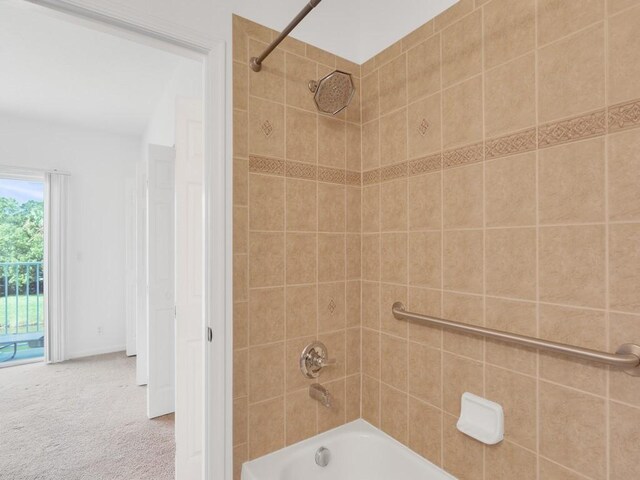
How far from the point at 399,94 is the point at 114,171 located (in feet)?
13.6

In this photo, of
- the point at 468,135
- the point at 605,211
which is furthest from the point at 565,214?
the point at 468,135

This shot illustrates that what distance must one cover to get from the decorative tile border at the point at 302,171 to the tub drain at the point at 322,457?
4.00 feet

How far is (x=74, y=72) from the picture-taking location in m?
2.83

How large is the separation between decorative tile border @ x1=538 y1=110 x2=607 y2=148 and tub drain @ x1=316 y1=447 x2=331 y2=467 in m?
1.46

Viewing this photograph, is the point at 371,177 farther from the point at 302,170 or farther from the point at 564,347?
the point at 564,347

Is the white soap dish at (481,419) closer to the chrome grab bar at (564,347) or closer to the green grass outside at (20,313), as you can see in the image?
the chrome grab bar at (564,347)

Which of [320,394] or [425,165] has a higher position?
[425,165]

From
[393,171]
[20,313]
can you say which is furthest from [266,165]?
[20,313]

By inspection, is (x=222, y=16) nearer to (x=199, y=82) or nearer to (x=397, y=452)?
(x=199, y=82)

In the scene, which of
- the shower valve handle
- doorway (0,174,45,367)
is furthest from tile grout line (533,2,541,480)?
doorway (0,174,45,367)

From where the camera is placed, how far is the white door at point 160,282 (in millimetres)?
2600

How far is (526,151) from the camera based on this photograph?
1044 millimetres

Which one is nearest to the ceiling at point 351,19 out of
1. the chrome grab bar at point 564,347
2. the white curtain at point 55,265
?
the chrome grab bar at point 564,347

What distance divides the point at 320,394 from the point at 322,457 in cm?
27
